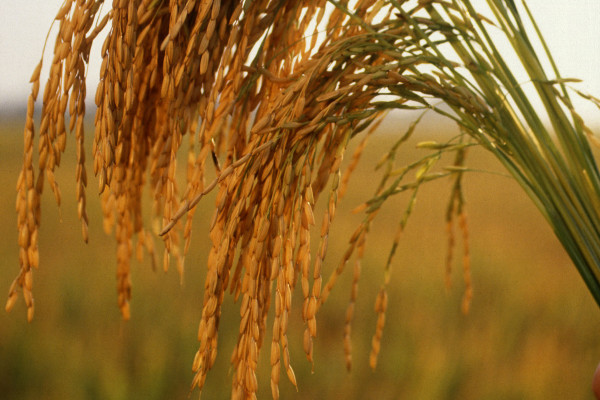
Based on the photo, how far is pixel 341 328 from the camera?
1952mm

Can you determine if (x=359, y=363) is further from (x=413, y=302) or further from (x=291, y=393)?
(x=413, y=302)

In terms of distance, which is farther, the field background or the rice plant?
the field background

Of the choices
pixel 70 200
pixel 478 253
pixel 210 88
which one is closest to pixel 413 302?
pixel 478 253

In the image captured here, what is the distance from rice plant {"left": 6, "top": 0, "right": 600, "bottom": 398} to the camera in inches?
26.6

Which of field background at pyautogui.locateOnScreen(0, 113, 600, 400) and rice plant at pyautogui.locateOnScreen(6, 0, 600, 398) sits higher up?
rice plant at pyautogui.locateOnScreen(6, 0, 600, 398)

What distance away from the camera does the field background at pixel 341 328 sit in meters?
1.62

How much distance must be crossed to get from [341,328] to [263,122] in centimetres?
139

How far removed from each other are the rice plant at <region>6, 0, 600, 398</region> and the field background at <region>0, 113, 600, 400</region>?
552 millimetres

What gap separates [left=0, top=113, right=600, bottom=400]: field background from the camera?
5.33 feet

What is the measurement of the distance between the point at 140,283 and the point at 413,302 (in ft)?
3.21

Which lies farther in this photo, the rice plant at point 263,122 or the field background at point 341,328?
the field background at point 341,328

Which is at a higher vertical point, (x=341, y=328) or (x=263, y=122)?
(x=263, y=122)

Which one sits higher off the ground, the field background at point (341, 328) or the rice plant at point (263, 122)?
the rice plant at point (263, 122)

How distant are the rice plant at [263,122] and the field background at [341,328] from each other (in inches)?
21.7
